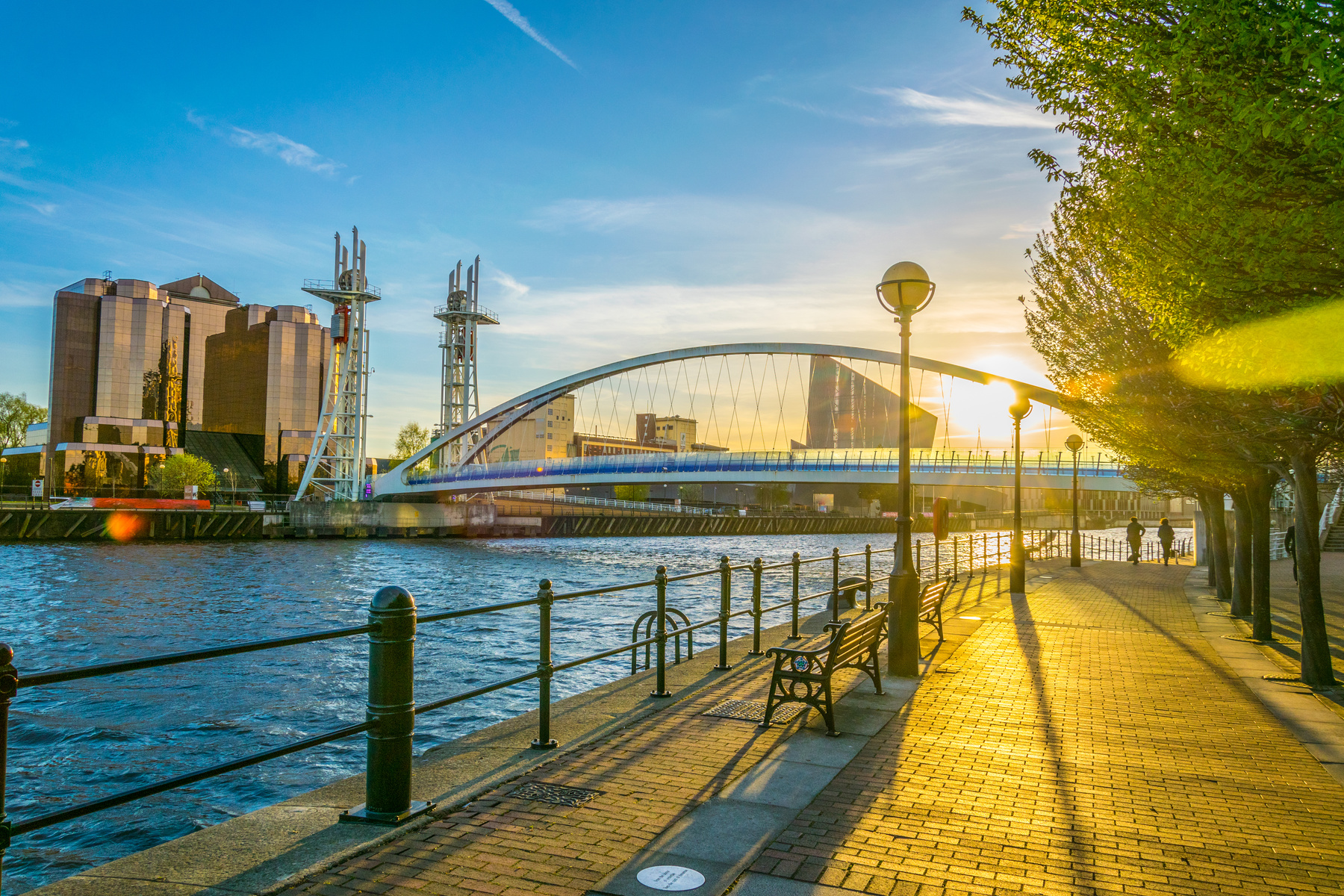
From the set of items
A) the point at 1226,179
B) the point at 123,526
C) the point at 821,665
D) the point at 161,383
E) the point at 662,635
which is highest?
the point at 161,383

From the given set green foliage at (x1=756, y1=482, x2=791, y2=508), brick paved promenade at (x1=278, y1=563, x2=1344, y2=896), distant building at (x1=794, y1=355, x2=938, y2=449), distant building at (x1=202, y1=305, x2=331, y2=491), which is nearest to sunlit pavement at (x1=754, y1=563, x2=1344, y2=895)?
brick paved promenade at (x1=278, y1=563, x2=1344, y2=896)

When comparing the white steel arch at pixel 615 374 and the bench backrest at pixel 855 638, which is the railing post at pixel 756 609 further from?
the white steel arch at pixel 615 374

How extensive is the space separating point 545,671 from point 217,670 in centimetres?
1272

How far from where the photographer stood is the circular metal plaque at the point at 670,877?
4301mm

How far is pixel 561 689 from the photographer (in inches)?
573

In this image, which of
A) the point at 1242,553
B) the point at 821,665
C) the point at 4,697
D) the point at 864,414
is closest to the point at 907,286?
the point at 821,665

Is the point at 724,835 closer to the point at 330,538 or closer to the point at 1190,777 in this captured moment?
the point at 1190,777

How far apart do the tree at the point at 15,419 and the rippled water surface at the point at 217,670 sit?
88450mm

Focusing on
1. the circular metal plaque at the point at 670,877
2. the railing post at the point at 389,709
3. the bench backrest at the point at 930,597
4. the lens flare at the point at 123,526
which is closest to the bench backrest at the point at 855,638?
the bench backrest at the point at 930,597

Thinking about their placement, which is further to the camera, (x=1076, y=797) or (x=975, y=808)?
(x=1076, y=797)

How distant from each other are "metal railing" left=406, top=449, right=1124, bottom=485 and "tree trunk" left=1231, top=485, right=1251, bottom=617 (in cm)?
2056

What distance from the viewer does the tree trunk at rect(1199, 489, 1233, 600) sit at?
18.9 m

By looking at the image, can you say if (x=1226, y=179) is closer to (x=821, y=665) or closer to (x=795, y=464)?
(x=821, y=665)

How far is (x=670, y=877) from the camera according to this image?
441 cm
